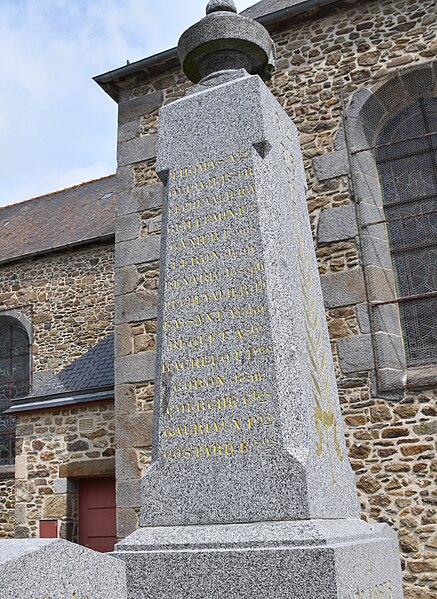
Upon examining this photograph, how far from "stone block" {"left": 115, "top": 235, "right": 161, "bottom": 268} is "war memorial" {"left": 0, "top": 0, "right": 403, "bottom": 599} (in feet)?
12.9

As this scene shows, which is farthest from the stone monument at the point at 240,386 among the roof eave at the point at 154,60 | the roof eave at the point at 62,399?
the roof eave at the point at 62,399

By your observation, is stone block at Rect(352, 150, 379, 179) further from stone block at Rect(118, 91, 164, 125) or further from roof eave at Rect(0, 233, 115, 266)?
roof eave at Rect(0, 233, 115, 266)

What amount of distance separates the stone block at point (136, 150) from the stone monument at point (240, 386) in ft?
14.4

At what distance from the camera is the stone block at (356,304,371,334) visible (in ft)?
22.1

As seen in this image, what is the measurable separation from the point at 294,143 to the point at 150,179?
430 centimetres

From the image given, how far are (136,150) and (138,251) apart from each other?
142cm

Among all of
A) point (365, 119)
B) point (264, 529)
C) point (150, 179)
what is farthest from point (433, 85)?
point (264, 529)

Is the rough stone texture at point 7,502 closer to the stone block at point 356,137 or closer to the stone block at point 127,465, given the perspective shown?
the stone block at point 127,465

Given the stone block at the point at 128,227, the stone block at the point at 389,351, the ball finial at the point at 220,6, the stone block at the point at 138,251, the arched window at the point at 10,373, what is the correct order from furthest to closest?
the arched window at the point at 10,373
the stone block at the point at 128,227
the stone block at the point at 138,251
the stone block at the point at 389,351
the ball finial at the point at 220,6

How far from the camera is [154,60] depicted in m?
8.55

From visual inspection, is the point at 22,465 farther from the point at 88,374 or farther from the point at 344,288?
the point at 344,288

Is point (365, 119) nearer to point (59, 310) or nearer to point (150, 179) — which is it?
point (150, 179)

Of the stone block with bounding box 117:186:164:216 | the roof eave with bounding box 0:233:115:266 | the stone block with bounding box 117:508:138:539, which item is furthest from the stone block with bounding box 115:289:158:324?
the roof eave with bounding box 0:233:115:266

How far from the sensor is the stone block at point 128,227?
8180 millimetres
